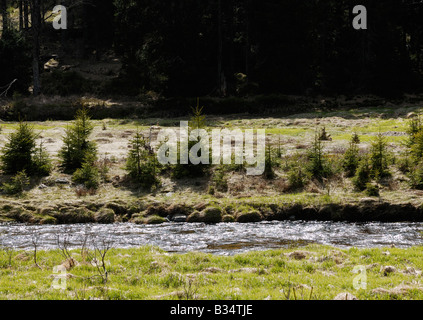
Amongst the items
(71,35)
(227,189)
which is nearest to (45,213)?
(227,189)

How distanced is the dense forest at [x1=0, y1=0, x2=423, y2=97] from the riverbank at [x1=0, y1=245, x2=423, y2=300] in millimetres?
40070

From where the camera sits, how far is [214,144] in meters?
33.2

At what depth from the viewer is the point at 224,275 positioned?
42.1 ft

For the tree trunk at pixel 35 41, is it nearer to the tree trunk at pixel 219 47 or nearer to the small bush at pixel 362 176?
the tree trunk at pixel 219 47

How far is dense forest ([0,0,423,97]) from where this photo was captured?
5359cm

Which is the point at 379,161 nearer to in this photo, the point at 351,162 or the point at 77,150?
the point at 351,162

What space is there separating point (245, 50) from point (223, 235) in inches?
1801

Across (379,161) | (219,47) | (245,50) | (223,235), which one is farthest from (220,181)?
(245,50)

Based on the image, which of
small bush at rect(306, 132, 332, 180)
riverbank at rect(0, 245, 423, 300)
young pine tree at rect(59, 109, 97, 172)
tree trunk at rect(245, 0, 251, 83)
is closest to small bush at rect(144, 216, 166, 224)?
riverbank at rect(0, 245, 423, 300)

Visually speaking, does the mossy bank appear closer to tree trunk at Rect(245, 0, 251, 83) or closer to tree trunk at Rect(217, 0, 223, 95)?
tree trunk at Rect(217, 0, 223, 95)

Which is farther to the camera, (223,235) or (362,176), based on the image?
(362,176)

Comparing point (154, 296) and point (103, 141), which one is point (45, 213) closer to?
point (103, 141)

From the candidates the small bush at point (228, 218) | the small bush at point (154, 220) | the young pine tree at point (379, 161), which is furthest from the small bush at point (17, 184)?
the young pine tree at point (379, 161)

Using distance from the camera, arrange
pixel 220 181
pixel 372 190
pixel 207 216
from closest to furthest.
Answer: pixel 207 216
pixel 372 190
pixel 220 181
